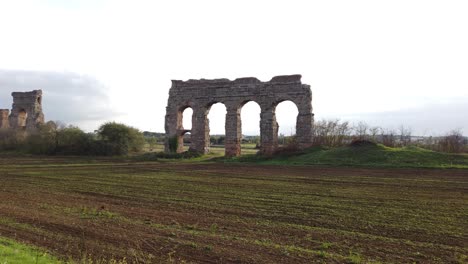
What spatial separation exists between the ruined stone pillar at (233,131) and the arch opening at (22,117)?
24.0 m

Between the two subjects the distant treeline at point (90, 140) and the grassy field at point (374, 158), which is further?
the distant treeline at point (90, 140)

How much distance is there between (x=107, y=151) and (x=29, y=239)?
30.3 metres

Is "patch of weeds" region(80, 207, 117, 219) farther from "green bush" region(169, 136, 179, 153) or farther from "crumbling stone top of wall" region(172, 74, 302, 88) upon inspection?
"green bush" region(169, 136, 179, 153)

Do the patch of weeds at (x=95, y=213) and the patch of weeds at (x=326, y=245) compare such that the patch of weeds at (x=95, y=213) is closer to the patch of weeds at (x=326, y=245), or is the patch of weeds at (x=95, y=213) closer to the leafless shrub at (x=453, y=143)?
the patch of weeds at (x=326, y=245)

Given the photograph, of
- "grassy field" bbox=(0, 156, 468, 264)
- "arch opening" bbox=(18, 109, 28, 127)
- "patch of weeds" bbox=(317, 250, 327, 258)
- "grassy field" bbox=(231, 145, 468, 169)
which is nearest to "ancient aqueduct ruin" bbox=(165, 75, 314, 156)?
"grassy field" bbox=(231, 145, 468, 169)

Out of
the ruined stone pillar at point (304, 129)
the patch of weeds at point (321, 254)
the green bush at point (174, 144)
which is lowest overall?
the patch of weeds at point (321, 254)

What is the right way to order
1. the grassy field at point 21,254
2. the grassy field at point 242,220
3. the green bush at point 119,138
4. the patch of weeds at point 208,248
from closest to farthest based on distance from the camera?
the grassy field at point 21,254 → the grassy field at point 242,220 → the patch of weeds at point 208,248 → the green bush at point 119,138

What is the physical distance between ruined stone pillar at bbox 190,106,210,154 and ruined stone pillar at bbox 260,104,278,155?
4.91 meters

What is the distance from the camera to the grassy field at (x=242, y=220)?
6746mm

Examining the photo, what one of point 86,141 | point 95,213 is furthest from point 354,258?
point 86,141

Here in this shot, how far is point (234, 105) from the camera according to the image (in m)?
33.1

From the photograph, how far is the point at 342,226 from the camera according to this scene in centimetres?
862

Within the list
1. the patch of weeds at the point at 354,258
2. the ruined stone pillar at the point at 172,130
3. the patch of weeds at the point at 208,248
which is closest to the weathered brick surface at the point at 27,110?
the ruined stone pillar at the point at 172,130

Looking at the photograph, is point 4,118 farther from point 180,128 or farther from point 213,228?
point 213,228
